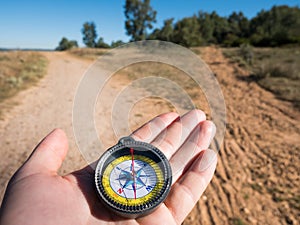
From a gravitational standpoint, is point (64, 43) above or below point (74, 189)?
above

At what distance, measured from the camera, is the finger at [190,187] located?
2645mm

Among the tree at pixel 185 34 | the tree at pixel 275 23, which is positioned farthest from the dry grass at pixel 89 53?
the tree at pixel 275 23

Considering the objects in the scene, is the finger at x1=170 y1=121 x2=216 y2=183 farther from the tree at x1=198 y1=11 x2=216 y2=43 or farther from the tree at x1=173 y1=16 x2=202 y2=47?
the tree at x1=198 y1=11 x2=216 y2=43

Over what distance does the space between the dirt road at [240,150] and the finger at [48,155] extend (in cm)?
258

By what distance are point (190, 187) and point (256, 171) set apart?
2881mm

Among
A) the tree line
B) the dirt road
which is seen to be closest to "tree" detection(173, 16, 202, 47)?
the tree line

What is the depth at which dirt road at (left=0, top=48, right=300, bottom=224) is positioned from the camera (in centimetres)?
418

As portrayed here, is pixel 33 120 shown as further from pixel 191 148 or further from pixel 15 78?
pixel 191 148

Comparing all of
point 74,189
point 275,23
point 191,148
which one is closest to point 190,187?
point 191,148

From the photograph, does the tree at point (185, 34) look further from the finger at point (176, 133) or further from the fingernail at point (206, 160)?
the fingernail at point (206, 160)

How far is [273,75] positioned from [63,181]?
12172mm

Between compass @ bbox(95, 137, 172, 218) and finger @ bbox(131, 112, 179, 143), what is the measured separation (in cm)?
82

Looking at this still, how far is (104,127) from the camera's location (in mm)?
6961

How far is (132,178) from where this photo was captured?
2.41 m
